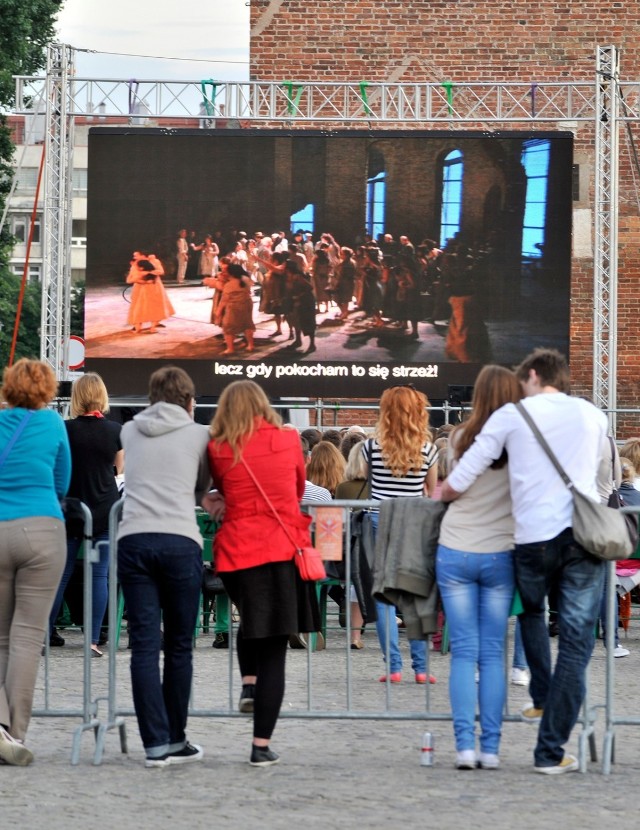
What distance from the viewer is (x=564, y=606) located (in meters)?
6.62

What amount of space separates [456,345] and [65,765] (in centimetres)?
1392

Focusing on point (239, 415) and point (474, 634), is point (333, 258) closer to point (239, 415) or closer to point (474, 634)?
point (239, 415)

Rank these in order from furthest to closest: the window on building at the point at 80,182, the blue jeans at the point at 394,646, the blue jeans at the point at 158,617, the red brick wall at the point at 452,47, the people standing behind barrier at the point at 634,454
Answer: the window on building at the point at 80,182, the red brick wall at the point at 452,47, the people standing behind barrier at the point at 634,454, the blue jeans at the point at 394,646, the blue jeans at the point at 158,617

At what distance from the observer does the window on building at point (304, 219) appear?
2038 cm

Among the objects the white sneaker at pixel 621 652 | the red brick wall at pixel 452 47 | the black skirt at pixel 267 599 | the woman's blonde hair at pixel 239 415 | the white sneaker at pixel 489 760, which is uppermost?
the red brick wall at pixel 452 47

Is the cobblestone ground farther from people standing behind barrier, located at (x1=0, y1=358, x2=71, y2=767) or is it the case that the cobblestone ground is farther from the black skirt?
the black skirt

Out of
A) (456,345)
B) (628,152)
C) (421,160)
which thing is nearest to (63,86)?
(421,160)

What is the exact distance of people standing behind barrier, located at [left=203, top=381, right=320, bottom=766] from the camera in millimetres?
6691

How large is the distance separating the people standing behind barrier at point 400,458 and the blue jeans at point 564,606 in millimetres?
2636

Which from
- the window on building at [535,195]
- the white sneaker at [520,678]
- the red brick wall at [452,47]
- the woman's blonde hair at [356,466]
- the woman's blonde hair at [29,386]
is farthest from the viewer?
the red brick wall at [452,47]

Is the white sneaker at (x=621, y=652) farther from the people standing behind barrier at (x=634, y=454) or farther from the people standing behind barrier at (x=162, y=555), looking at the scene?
the people standing behind barrier at (x=162, y=555)

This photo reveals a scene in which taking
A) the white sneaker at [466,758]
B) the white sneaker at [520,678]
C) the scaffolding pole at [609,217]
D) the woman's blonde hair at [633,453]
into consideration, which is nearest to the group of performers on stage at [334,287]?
the scaffolding pole at [609,217]

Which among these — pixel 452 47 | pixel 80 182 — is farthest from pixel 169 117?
pixel 80 182

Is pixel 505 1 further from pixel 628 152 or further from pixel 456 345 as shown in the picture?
pixel 456 345
